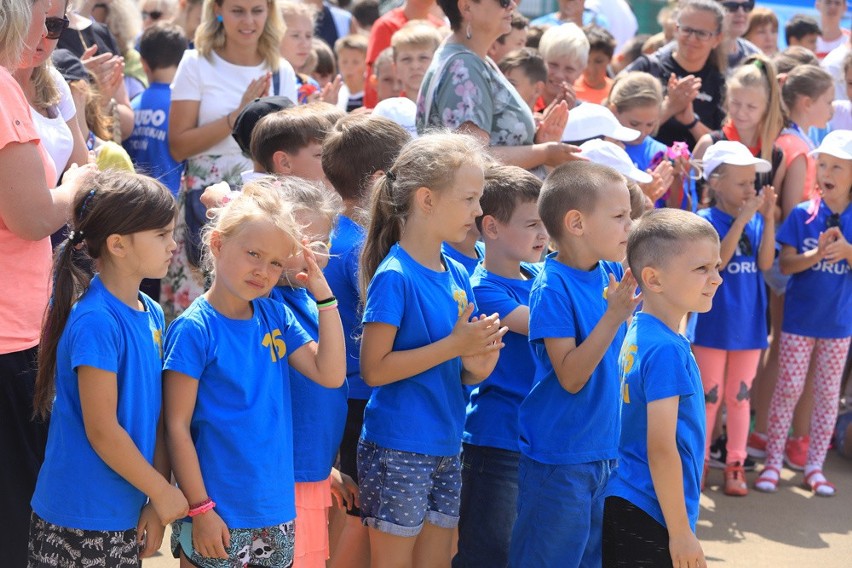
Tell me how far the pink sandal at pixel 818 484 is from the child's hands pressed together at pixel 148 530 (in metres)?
3.89

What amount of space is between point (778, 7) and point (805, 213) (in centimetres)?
748

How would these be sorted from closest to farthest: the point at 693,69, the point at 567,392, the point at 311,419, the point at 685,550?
the point at 685,550, the point at 311,419, the point at 567,392, the point at 693,69

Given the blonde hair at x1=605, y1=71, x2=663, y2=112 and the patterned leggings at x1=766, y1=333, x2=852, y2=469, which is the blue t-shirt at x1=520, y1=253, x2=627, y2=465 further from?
the patterned leggings at x1=766, y1=333, x2=852, y2=469

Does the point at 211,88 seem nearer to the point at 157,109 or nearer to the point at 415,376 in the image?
the point at 157,109

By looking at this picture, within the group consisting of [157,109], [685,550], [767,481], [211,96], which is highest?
[211,96]

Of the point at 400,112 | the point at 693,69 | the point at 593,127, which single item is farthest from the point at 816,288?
the point at 400,112

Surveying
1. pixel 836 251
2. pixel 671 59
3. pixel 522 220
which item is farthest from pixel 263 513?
pixel 671 59

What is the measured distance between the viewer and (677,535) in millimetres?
2920

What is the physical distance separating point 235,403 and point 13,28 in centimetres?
120

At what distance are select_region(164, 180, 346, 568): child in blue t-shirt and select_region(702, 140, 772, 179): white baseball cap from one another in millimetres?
3144

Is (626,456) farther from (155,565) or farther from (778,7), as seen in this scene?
(778,7)

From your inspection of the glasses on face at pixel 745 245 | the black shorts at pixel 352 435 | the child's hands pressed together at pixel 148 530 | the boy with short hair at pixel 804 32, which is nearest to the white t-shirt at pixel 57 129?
the child's hands pressed together at pixel 148 530

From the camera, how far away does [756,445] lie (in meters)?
6.13

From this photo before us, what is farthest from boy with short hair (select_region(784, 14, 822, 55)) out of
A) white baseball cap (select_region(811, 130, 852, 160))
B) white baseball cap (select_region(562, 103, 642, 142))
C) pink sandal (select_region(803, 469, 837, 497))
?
white baseball cap (select_region(562, 103, 642, 142))
